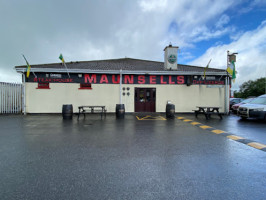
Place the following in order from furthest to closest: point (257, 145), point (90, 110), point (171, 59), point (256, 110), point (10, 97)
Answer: point (171, 59) < point (90, 110) < point (10, 97) < point (256, 110) < point (257, 145)

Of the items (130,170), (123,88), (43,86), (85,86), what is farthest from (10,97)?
(130,170)

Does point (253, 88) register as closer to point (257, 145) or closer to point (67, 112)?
point (257, 145)

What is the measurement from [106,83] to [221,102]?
9.73 metres

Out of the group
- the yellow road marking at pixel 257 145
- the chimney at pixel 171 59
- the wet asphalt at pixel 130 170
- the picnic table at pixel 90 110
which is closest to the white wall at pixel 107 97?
the picnic table at pixel 90 110

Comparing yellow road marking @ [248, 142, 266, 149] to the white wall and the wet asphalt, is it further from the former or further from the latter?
the white wall

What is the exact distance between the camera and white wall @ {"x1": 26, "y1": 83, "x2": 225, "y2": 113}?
1131 cm

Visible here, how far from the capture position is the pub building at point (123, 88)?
11.3m

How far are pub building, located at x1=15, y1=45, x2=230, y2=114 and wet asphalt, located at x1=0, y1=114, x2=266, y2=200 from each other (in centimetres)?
738

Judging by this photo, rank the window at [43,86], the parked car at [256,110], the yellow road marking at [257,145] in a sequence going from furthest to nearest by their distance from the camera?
the window at [43,86], the parked car at [256,110], the yellow road marking at [257,145]

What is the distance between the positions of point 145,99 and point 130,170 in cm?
959

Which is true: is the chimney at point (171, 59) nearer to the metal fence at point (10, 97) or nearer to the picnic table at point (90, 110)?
the picnic table at point (90, 110)

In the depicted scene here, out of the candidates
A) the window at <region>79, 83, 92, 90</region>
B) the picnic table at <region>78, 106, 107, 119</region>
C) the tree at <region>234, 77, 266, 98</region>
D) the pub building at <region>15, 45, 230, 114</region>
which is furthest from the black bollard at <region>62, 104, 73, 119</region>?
the tree at <region>234, 77, 266, 98</region>

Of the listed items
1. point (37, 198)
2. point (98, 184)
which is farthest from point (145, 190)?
point (37, 198)

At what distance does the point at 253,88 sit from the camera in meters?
44.0
